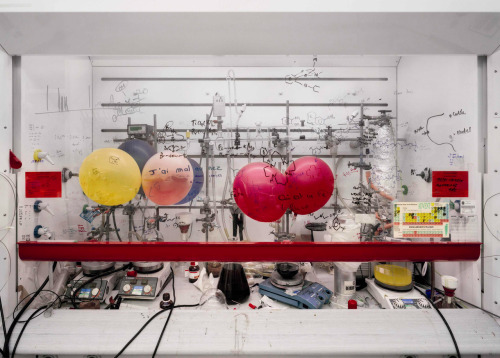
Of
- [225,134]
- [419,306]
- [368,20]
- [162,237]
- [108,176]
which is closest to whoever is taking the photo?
[368,20]

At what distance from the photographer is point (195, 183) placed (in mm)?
1531

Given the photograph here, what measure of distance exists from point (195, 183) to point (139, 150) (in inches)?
16.3

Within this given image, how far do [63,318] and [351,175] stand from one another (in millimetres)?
1990

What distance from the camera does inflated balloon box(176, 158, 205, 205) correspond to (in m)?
1.51

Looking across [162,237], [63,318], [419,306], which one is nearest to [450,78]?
[419,306]

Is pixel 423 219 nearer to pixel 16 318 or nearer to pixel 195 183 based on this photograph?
pixel 195 183

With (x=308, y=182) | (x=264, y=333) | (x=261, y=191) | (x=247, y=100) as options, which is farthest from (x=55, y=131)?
(x=264, y=333)

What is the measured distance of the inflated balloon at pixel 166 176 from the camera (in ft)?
4.42

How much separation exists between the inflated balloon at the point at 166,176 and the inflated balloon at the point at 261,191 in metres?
0.33

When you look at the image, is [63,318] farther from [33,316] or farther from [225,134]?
[225,134]

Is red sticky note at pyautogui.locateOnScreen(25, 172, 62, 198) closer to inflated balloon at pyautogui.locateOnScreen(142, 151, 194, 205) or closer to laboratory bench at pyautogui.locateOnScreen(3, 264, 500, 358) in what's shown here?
inflated balloon at pyautogui.locateOnScreen(142, 151, 194, 205)

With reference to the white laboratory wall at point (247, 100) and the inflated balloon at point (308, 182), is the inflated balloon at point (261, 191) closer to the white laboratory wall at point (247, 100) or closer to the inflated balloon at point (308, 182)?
the inflated balloon at point (308, 182)

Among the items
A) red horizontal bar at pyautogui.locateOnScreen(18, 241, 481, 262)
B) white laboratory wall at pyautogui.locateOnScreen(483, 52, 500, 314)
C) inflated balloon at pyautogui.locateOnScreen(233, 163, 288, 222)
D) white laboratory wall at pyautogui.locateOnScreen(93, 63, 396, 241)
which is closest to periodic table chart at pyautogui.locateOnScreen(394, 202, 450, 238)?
red horizontal bar at pyautogui.locateOnScreen(18, 241, 481, 262)

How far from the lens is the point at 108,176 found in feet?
4.22
